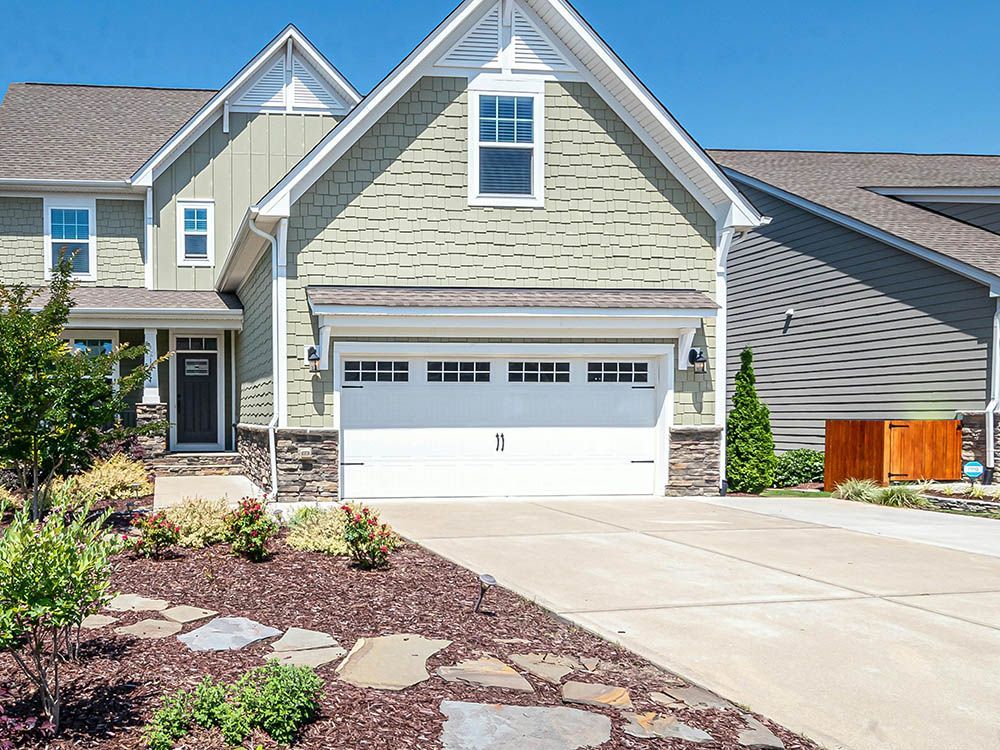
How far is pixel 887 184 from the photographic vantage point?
21.8 metres

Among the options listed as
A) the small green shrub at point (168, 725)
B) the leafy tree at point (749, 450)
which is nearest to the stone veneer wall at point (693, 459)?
the leafy tree at point (749, 450)

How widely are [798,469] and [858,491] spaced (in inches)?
115

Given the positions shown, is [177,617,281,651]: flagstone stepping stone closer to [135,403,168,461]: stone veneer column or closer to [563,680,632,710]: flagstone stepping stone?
[563,680,632,710]: flagstone stepping stone

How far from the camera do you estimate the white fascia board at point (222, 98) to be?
1895 cm

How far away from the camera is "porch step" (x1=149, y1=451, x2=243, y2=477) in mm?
17203

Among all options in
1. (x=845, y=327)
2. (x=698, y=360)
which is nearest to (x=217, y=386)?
(x=698, y=360)

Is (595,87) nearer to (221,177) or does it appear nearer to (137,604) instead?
(221,177)

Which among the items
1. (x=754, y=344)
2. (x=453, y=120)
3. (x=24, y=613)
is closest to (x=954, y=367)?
(x=754, y=344)

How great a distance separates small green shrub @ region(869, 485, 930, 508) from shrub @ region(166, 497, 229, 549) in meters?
9.91

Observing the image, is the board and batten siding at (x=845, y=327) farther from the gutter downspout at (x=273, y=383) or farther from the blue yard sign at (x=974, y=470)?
the gutter downspout at (x=273, y=383)

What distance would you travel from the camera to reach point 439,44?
1330 centimetres

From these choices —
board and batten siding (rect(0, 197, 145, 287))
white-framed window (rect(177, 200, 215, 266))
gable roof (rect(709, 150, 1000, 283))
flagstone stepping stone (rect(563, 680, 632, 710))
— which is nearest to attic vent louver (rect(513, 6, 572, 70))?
gable roof (rect(709, 150, 1000, 283))

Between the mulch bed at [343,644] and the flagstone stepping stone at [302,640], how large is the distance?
98 millimetres

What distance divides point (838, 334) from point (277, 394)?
12.0m
